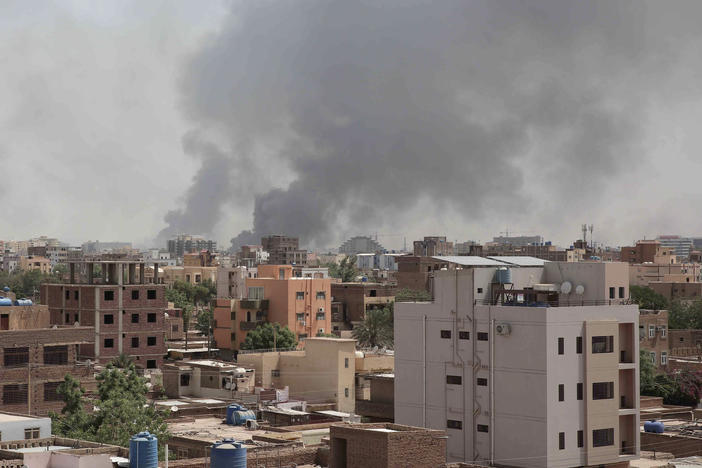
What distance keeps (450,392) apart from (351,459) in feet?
35.7

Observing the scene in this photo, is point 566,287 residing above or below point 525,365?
above

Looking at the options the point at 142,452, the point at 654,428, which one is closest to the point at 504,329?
the point at 654,428

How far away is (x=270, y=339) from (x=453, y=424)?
43.3 metres

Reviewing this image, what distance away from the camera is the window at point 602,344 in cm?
4200

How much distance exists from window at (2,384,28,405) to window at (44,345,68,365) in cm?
201

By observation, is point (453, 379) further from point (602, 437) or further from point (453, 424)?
point (602, 437)

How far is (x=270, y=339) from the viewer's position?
85.7 m

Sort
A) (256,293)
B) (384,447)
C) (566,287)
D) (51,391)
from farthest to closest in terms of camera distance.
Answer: (256,293) < (51,391) < (566,287) < (384,447)

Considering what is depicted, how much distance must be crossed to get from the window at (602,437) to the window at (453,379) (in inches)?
194

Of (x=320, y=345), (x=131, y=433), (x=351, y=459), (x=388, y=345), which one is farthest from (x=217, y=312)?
(x=351, y=459)

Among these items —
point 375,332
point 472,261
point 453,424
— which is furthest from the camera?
point 375,332

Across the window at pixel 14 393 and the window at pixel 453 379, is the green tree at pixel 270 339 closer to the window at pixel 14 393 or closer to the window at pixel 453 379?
the window at pixel 14 393

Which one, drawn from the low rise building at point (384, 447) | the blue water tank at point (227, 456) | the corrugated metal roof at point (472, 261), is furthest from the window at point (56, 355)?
the blue water tank at point (227, 456)

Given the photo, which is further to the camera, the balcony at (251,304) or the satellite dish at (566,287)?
the balcony at (251,304)
